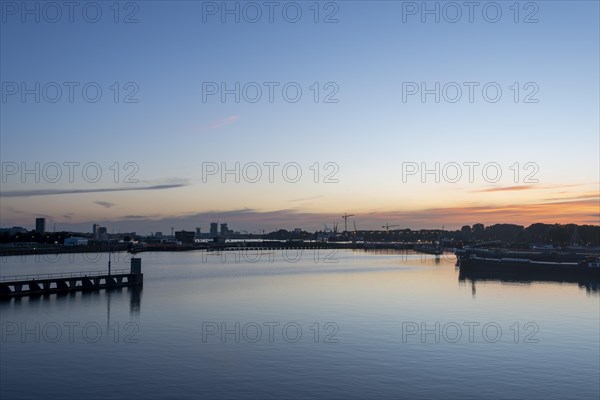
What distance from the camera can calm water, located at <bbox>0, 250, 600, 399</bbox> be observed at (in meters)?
28.9

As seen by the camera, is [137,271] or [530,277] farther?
[530,277]

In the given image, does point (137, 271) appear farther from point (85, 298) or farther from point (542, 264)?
point (542, 264)

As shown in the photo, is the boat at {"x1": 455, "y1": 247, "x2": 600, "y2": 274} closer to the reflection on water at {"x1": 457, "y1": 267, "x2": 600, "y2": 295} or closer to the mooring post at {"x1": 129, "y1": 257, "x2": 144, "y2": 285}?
the reflection on water at {"x1": 457, "y1": 267, "x2": 600, "y2": 295}

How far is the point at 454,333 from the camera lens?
4478cm

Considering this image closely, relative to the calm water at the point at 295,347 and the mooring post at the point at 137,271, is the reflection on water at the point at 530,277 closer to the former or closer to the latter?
the calm water at the point at 295,347

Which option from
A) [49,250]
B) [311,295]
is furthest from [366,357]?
[49,250]

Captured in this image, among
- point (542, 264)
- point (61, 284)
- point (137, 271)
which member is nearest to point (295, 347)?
point (61, 284)

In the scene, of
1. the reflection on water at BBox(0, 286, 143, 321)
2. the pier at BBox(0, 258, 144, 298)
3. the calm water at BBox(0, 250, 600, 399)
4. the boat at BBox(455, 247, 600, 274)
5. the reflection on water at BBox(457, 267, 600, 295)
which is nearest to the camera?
the calm water at BBox(0, 250, 600, 399)

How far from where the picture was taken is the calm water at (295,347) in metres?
28.9

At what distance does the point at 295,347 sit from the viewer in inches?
1500

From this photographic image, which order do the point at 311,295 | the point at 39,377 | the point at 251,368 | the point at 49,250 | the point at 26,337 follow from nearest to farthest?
the point at 39,377, the point at 251,368, the point at 26,337, the point at 311,295, the point at 49,250

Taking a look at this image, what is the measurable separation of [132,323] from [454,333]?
25919mm

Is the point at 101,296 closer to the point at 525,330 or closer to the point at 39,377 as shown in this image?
the point at 39,377

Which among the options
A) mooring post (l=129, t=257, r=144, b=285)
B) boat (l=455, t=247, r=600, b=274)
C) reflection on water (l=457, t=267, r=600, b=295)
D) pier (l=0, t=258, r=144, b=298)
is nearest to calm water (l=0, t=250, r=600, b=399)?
pier (l=0, t=258, r=144, b=298)
